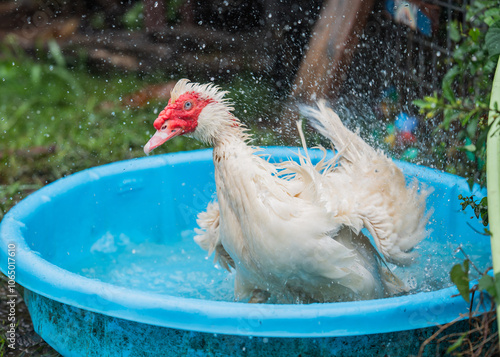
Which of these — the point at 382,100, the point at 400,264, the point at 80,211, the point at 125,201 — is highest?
the point at 382,100

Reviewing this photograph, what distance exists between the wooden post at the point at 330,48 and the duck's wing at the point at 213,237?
1.74m

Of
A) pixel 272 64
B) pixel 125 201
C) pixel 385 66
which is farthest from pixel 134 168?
→ pixel 272 64

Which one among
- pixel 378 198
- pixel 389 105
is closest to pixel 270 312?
pixel 378 198

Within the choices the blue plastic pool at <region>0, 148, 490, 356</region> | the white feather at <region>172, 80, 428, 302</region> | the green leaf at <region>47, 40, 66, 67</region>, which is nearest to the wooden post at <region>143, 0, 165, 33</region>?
the green leaf at <region>47, 40, 66, 67</region>

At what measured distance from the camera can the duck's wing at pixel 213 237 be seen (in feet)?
8.48

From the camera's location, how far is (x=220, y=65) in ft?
19.5

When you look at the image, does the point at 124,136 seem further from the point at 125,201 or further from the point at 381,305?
the point at 381,305

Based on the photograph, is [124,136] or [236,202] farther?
[124,136]

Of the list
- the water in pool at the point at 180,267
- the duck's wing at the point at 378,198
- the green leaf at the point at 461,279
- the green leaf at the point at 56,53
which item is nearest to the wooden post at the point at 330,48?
the water in pool at the point at 180,267

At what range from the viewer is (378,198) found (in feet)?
7.75

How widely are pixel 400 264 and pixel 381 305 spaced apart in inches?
25.7

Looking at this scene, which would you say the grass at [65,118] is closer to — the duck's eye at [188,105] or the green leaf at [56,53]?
the green leaf at [56,53]

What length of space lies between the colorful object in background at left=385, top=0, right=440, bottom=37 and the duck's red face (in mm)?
1948

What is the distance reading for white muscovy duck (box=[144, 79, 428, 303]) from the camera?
84.3 inches
